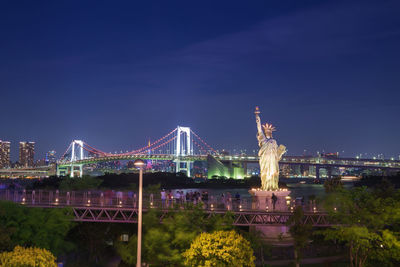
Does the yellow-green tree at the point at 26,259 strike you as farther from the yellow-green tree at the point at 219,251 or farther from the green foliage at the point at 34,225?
the green foliage at the point at 34,225

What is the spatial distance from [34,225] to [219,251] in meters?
11.9

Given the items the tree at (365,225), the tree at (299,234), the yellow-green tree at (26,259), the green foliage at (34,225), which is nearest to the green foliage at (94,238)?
the green foliage at (34,225)

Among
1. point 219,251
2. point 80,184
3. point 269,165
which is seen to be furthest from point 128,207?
point 80,184

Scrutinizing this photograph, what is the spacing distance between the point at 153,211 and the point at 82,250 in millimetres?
10000

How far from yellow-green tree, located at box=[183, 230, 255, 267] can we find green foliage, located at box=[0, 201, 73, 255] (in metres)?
9.75

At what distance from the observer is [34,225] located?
81.1 ft

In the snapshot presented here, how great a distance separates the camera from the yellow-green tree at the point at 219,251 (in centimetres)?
1797

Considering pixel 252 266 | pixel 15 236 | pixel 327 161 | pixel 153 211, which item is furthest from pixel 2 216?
pixel 327 161

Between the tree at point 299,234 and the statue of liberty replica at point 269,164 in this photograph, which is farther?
the statue of liberty replica at point 269,164

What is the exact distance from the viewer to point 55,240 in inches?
1009

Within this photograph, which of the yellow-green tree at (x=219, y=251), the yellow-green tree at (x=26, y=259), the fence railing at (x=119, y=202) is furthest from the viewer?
the fence railing at (x=119, y=202)

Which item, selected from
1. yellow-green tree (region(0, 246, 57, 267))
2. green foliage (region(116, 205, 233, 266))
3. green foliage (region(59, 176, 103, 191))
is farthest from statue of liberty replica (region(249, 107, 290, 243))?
green foliage (region(59, 176, 103, 191))

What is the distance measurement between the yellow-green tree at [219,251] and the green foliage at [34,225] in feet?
32.0

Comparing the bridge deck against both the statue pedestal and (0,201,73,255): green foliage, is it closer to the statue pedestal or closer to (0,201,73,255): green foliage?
the statue pedestal
